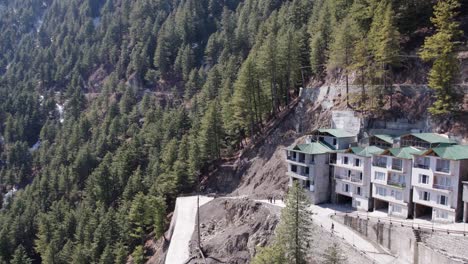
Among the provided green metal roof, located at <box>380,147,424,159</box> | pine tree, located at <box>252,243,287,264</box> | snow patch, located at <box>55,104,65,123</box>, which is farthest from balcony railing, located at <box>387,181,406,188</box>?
snow patch, located at <box>55,104,65,123</box>

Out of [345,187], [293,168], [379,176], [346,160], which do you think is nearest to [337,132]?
[346,160]

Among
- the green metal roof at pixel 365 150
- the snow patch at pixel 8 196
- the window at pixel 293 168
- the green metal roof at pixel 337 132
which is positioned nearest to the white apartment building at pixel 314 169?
the window at pixel 293 168

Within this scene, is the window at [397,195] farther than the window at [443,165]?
Yes

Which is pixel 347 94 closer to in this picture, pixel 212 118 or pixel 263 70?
pixel 263 70

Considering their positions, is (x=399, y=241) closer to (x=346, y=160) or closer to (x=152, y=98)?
(x=346, y=160)

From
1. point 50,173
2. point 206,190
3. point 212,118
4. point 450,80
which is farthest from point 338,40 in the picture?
point 50,173

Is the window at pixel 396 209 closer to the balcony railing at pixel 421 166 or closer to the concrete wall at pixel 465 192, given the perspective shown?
the balcony railing at pixel 421 166
